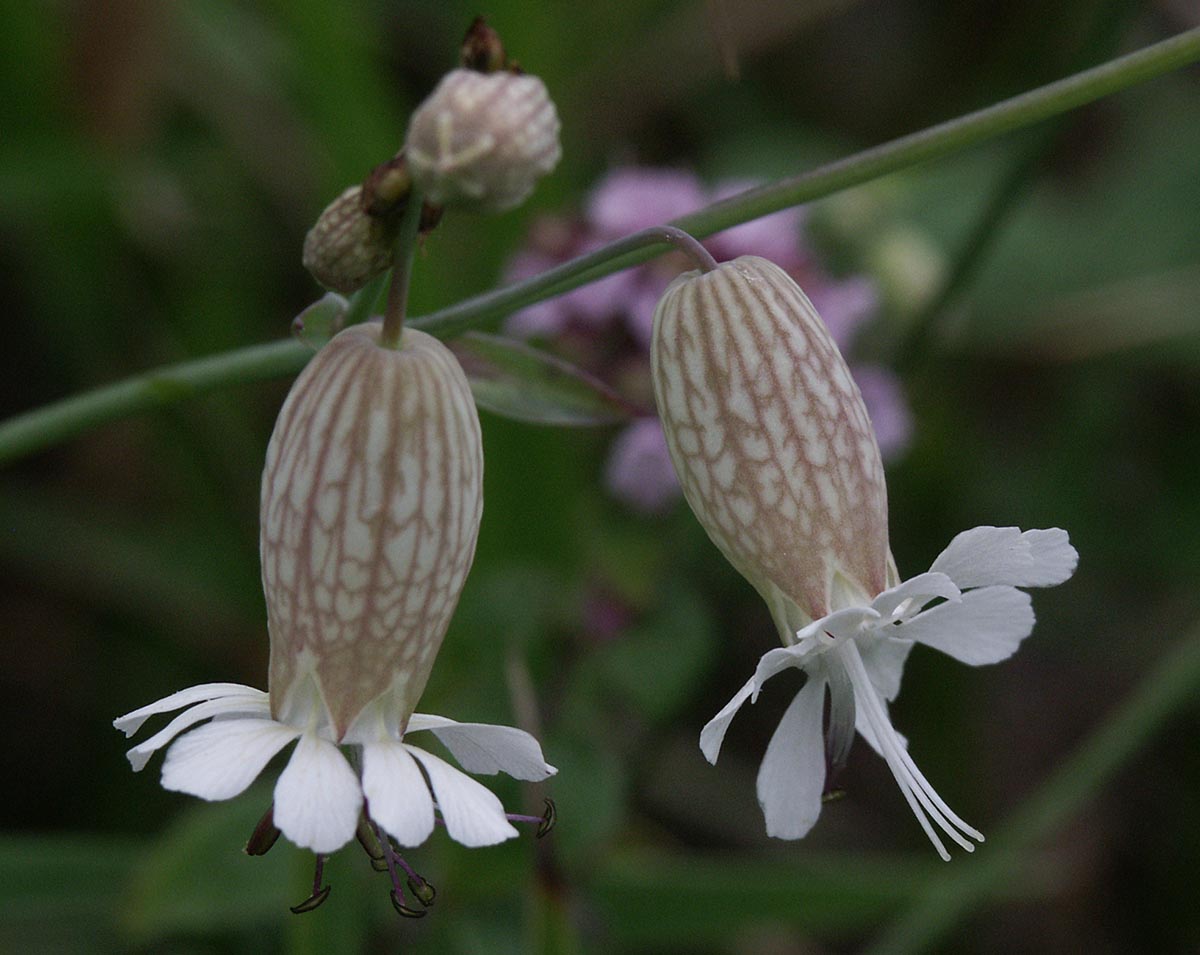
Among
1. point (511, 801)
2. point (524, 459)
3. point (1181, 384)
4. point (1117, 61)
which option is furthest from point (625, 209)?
point (1181, 384)

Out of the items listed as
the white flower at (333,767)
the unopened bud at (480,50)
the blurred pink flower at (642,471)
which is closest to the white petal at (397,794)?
the white flower at (333,767)

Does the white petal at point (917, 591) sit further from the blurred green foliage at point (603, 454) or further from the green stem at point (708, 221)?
the blurred green foliage at point (603, 454)

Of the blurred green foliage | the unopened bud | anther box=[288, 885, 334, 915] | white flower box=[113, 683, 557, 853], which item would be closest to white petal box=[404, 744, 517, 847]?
white flower box=[113, 683, 557, 853]

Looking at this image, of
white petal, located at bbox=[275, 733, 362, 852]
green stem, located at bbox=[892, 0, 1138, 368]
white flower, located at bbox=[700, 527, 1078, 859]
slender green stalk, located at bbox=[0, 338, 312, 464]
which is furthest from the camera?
green stem, located at bbox=[892, 0, 1138, 368]

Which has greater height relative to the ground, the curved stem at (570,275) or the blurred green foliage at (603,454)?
the blurred green foliage at (603,454)

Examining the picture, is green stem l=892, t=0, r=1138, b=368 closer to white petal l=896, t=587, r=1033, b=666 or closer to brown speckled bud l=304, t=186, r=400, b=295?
white petal l=896, t=587, r=1033, b=666
